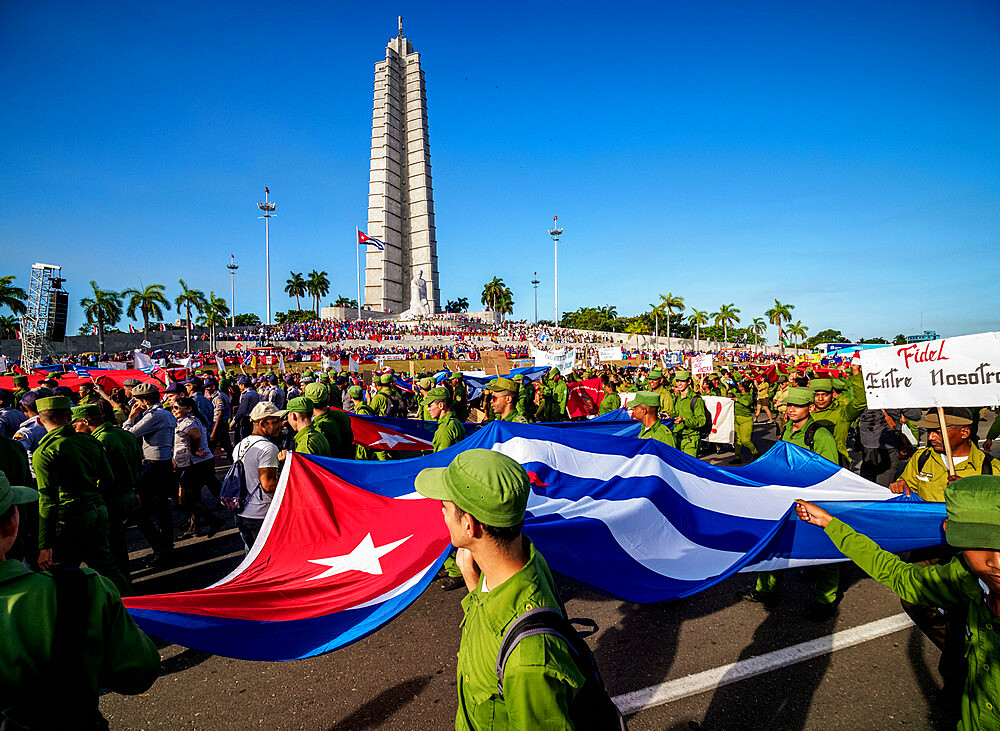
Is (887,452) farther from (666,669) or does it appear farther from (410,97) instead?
(410,97)

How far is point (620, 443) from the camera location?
207 inches

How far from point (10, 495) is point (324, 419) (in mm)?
3791

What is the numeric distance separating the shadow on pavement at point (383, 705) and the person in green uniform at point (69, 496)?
2374 millimetres

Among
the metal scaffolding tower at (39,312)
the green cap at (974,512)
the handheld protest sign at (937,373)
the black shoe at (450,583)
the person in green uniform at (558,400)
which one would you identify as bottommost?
the black shoe at (450,583)

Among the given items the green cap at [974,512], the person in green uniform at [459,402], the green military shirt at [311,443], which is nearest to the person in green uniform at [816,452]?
the green cap at [974,512]

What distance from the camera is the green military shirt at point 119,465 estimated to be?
4.73 metres

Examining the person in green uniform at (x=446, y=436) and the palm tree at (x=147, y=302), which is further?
the palm tree at (x=147, y=302)

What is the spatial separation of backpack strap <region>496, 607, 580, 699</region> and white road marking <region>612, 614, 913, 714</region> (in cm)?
→ 244

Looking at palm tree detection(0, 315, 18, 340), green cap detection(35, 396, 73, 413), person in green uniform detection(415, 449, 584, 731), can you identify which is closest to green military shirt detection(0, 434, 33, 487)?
green cap detection(35, 396, 73, 413)

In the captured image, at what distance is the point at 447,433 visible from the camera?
561 centimetres

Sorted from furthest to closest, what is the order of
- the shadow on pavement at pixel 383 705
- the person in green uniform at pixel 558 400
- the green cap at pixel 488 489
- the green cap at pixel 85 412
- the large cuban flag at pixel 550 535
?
the person in green uniform at pixel 558 400 → the green cap at pixel 85 412 → the shadow on pavement at pixel 383 705 → the large cuban flag at pixel 550 535 → the green cap at pixel 488 489

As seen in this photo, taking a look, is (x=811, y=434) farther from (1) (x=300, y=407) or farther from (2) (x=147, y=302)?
(2) (x=147, y=302)

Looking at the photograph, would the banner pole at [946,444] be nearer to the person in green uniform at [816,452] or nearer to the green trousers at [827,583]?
the person in green uniform at [816,452]

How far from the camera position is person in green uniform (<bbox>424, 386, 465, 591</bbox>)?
5.29 meters
